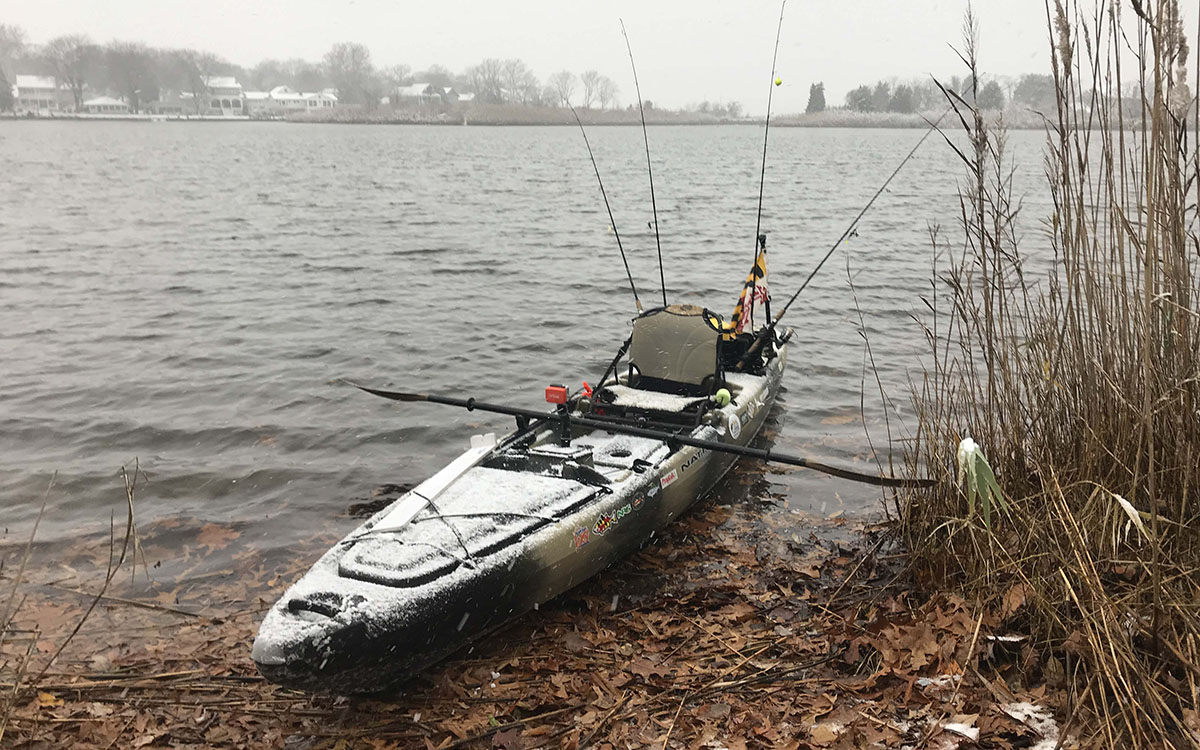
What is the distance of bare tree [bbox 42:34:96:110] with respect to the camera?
13014 centimetres

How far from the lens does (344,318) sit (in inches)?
651

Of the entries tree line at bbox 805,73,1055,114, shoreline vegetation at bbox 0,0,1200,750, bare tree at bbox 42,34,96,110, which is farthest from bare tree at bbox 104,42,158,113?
shoreline vegetation at bbox 0,0,1200,750

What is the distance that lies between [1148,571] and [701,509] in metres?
4.81

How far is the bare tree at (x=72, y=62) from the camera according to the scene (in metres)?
130

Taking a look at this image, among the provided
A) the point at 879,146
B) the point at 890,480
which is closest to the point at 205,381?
the point at 890,480

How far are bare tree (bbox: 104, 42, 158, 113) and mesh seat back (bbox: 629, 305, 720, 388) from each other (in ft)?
489

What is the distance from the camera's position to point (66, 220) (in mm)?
26578

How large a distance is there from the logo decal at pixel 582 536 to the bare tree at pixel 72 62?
152m

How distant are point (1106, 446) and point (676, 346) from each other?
14.6 feet

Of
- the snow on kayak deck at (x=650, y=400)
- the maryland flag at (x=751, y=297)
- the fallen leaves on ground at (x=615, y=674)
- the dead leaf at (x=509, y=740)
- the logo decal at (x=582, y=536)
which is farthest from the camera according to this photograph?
the maryland flag at (x=751, y=297)

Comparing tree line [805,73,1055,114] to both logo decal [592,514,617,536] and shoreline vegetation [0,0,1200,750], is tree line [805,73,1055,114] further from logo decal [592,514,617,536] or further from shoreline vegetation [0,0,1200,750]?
logo decal [592,514,617,536]

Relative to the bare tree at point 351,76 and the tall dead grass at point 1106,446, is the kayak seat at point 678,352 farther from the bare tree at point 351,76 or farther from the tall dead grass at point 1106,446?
the bare tree at point 351,76

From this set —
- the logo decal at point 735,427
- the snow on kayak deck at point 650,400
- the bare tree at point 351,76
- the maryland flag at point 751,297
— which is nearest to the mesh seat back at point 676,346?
the snow on kayak deck at point 650,400

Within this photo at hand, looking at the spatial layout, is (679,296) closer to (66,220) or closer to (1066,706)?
(1066,706)
